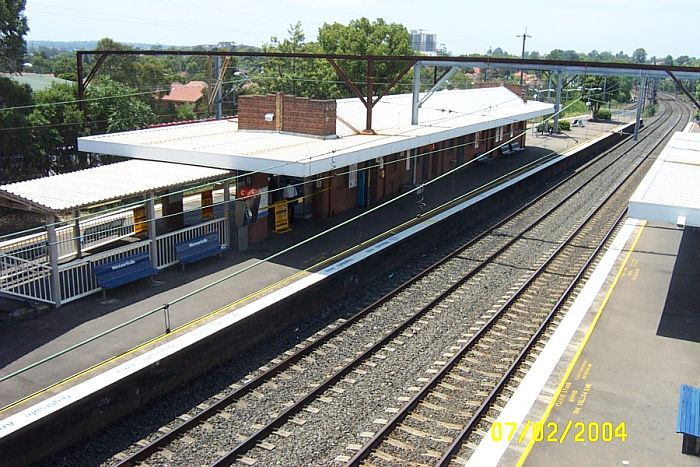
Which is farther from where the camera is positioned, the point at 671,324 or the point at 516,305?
the point at 516,305

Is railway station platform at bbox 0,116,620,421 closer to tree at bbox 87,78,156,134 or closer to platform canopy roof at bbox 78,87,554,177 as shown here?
platform canopy roof at bbox 78,87,554,177

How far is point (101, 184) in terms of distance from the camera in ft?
48.5

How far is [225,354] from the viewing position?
12719 mm

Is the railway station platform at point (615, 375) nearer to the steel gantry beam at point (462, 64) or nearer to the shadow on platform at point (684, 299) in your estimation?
the shadow on platform at point (684, 299)

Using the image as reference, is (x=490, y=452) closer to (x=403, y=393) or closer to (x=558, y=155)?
(x=403, y=393)

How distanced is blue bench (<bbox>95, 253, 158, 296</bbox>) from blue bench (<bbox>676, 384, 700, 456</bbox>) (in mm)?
10956

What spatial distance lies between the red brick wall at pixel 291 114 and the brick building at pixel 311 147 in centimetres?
3

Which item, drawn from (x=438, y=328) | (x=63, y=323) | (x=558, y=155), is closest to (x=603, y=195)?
(x=558, y=155)

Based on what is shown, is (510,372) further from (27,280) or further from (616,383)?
(27,280)

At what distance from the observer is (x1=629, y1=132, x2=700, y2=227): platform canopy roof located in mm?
13305

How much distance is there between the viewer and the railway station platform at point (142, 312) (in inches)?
418

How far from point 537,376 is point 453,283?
6003mm

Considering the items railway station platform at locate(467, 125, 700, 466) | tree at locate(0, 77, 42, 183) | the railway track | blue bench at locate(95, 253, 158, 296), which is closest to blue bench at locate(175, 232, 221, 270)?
blue bench at locate(95, 253, 158, 296)
